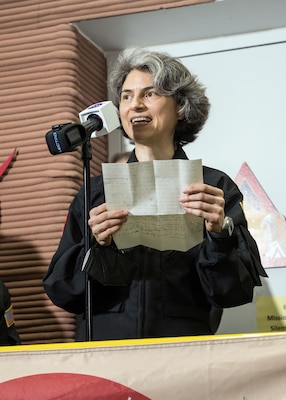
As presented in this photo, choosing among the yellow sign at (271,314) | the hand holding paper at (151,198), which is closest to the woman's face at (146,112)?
the hand holding paper at (151,198)

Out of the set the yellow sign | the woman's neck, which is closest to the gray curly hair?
the woman's neck

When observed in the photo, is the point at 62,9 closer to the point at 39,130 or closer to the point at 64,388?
the point at 39,130

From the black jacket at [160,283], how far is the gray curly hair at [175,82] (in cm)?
28

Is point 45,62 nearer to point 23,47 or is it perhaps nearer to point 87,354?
point 23,47

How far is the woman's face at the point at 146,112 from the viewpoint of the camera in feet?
6.16

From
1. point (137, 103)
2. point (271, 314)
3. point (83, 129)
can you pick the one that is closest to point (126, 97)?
point (137, 103)

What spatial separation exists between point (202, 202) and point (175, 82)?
1.56ft

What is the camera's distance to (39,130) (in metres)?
2.44

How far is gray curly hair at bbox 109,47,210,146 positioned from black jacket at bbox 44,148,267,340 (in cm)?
28

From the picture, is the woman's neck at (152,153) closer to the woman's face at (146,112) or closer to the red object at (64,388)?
the woman's face at (146,112)

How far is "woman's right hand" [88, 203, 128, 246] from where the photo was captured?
1580 mm

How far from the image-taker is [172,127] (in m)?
1.95

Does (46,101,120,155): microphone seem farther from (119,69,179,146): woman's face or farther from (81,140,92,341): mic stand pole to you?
(119,69,179,146): woman's face

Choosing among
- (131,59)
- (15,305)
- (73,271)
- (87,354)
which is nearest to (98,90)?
(131,59)
